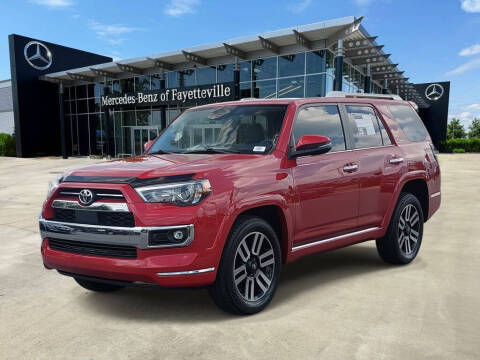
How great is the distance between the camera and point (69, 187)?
3480 mm

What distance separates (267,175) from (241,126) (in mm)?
803

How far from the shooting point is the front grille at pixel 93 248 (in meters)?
3.22

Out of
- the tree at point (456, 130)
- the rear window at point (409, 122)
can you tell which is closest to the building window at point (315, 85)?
the rear window at point (409, 122)

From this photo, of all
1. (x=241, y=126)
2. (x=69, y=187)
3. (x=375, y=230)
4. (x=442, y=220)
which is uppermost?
(x=241, y=126)

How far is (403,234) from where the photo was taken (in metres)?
5.21

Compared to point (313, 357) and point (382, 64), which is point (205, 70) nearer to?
point (382, 64)

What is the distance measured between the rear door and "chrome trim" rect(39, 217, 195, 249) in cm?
228

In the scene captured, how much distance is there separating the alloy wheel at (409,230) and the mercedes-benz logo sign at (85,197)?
3.60 meters

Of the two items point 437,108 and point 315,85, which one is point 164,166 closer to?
point 315,85

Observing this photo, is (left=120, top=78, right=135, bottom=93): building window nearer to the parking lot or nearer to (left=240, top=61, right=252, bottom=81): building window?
(left=240, top=61, right=252, bottom=81): building window

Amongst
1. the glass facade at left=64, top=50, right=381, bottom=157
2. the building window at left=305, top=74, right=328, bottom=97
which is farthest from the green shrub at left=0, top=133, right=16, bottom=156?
the building window at left=305, top=74, right=328, bottom=97

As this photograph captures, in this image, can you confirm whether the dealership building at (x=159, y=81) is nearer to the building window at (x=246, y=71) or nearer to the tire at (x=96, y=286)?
the building window at (x=246, y=71)

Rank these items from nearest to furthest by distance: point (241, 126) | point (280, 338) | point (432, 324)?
point (280, 338)
point (432, 324)
point (241, 126)

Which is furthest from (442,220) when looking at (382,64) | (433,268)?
(382,64)
